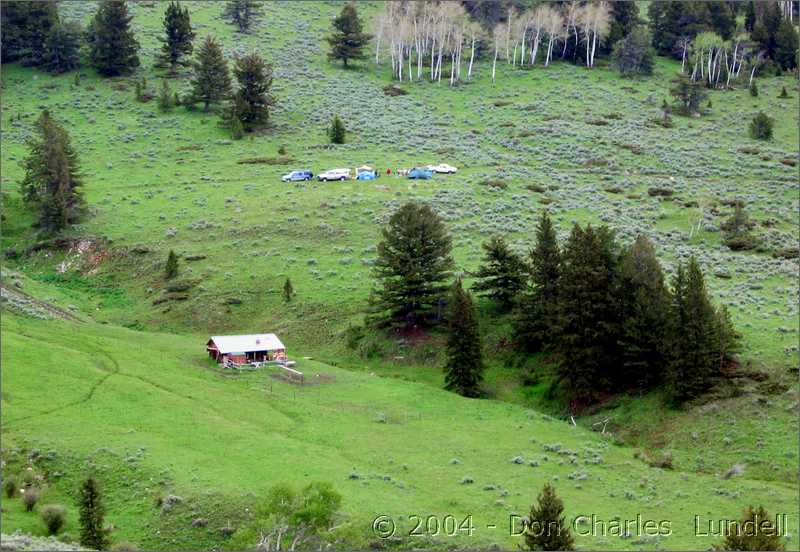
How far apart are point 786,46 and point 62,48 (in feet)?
323

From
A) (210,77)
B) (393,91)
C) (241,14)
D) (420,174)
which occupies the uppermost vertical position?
(241,14)

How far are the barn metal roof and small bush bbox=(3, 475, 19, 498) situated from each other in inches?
795

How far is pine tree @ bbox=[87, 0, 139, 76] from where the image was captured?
4840 inches

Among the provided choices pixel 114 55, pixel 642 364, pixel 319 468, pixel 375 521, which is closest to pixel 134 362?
pixel 319 468

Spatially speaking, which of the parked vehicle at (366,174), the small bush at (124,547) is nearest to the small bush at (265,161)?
the parked vehicle at (366,174)

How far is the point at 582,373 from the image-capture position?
59.0 m

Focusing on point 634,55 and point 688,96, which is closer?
point 688,96

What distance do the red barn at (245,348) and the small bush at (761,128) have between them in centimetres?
7373

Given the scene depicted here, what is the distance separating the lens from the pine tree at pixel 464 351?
196 feet

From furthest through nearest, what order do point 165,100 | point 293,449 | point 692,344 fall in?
point 165,100 → point 692,344 → point 293,449

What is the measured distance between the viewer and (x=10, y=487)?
41656mm

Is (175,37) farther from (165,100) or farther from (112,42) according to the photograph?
(165,100)

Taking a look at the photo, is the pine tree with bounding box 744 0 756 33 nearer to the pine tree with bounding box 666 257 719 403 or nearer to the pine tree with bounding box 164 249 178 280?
the pine tree with bounding box 666 257 719 403

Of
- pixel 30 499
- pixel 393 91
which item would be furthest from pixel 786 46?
pixel 30 499
